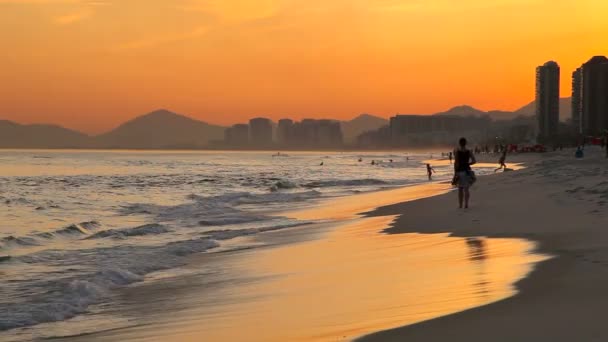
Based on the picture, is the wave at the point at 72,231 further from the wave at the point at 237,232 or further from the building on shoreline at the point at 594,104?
the building on shoreline at the point at 594,104

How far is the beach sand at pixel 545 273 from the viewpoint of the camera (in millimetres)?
5000

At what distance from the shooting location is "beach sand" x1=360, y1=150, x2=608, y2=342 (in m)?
5.00

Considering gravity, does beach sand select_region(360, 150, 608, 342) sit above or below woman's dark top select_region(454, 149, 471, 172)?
below

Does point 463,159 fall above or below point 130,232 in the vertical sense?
above

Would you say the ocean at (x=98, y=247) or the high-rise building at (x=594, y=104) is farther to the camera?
the high-rise building at (x=594, y=104)

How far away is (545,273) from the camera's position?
A: 750 cm

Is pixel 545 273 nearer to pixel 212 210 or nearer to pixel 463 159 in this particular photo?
pixel 463 159

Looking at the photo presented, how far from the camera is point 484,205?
18.8 m

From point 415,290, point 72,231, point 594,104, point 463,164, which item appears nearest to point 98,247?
point 72,231

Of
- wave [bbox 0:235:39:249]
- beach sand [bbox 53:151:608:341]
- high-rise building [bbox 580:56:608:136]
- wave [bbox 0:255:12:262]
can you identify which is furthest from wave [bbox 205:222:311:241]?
high-rise building [bbox 580:56:608:136]

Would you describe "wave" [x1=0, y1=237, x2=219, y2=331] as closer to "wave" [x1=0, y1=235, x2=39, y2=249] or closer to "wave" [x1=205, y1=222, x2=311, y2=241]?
"wave" [x1=205, y1=222, x2=311, y2=241]

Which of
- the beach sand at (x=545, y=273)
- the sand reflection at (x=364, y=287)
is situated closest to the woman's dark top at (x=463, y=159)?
the beach sand at (x=545, y=273)

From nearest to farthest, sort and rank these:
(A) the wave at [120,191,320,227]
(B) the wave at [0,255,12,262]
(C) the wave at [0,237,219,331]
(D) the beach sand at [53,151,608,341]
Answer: (D) the beach sand at [53,151,608,341] → (C) the wave at [0,237,219,331] → (B) the wave at [0,255,12,262] → (A) the wave at [120,191,320,227]

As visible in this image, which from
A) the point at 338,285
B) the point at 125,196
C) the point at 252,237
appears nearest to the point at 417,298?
the point at 338,285
